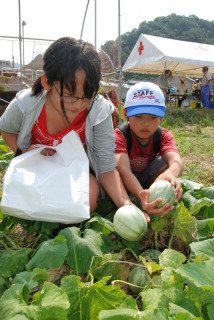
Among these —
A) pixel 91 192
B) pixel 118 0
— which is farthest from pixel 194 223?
pixel 118 0

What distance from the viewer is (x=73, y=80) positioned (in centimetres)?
159

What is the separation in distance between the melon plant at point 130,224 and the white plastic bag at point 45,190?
18 centimetres

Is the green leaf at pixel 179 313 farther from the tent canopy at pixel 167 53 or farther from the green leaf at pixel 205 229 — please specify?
the tent canopy at pixel 167 53

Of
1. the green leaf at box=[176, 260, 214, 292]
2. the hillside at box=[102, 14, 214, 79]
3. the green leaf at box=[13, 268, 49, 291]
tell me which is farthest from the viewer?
the hillside at box=[102, 14, 214, 79]

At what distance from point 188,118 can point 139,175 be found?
7.62 metres

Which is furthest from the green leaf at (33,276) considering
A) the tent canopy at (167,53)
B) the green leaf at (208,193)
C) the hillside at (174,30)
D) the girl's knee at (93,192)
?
the hillside at (174,30)

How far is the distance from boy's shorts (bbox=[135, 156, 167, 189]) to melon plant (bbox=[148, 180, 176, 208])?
0.56 m

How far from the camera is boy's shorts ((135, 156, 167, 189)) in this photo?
2.31 meters

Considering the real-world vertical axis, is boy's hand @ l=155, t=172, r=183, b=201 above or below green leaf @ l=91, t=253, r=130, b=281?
above

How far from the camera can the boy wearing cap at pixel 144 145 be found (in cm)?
212

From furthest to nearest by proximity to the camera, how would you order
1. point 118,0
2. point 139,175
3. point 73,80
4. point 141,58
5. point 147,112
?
point 141,58 < point 118,0 < point 139,175 < point 147,112 < point 73,80

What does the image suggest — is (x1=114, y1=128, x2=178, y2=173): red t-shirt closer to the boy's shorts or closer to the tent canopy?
the boy's shorts

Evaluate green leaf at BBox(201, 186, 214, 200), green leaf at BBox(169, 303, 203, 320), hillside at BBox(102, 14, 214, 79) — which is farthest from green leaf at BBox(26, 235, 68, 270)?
hillside at BBox(102, 14, 214, 79)

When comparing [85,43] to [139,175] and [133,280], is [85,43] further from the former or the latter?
[133,280]
